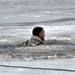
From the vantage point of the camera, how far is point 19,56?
859 centimetres

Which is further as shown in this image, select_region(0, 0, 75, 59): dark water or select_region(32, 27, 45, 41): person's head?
select_region(32, 27, 45, 41): person's head

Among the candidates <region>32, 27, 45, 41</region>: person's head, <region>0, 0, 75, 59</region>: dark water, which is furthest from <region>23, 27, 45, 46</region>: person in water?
<region>0, 0, 75, 59</region>: dark water

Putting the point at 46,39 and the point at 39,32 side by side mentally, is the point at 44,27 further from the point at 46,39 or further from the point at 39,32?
the point at 39,32

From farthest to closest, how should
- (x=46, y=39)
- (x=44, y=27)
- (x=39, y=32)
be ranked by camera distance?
(x=44, y=27) < (x=46, y=39) < (x=39, y=32)

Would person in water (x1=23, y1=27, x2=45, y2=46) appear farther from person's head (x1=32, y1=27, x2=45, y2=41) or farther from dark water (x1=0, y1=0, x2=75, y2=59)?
dark water (x1=0, y1=0, x2=75, y2=59)

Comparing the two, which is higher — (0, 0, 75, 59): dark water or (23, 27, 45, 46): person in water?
(23, 27, 45, 46): person in water

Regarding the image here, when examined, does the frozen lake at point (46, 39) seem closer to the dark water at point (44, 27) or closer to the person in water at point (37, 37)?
the dark water at point (44, 27)

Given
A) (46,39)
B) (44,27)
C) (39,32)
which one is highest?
(39,32)

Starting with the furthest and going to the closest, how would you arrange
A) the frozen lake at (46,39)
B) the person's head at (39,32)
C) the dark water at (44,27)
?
the person's head at (39,32), the dark water at (44,27), the frozen lake at (46,39)

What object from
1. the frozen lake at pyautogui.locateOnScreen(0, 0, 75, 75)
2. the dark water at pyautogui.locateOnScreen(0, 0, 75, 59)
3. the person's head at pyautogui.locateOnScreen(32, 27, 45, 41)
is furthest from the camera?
Result: the person's head at pyautogui.locateOnScreen(32, 27, 45, 41)

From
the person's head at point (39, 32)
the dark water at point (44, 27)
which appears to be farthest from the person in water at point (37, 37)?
the dark water at point (44, 27)

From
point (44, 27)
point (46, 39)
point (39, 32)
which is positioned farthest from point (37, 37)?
point (44, 27)

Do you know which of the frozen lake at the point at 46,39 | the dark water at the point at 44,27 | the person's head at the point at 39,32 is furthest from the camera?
the person's head at the point at 39,32

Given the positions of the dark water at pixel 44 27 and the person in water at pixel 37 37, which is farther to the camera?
the person in water at pixel 37 37
